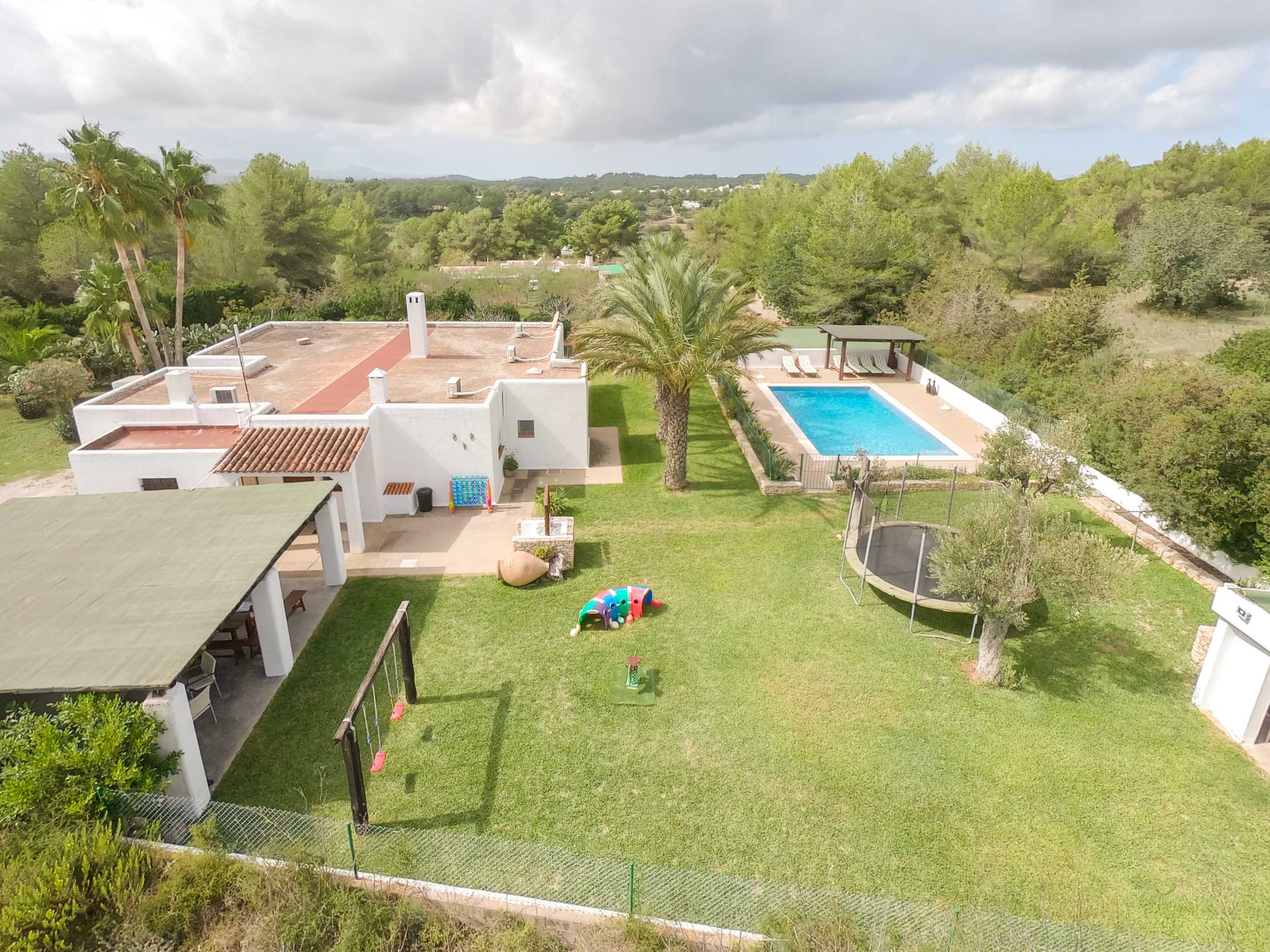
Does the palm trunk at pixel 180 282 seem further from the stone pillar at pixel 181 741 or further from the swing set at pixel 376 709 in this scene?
the stone pillar at pixel 181 741

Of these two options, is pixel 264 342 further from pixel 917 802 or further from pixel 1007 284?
pixel 1007 284

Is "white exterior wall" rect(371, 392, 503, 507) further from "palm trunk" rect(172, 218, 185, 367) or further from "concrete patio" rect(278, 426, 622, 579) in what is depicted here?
"palm trunk" rect(172, 218, 185, 367)

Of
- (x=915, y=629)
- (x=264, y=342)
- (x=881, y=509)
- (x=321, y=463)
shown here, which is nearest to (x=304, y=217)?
(x=264, y=342)

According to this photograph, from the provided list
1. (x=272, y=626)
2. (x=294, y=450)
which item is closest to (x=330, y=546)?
(x=272, y=626)

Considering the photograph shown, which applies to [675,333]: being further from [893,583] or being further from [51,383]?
[51,383]

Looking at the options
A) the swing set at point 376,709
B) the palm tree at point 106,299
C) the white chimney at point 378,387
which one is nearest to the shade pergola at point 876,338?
the white chimney at point 378,387

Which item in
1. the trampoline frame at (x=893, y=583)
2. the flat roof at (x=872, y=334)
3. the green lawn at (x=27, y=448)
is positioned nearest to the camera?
the trampoline frame at (x=893, y=583)
